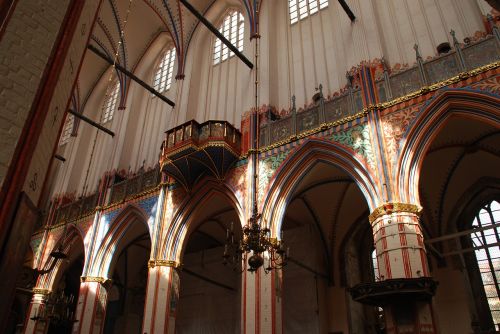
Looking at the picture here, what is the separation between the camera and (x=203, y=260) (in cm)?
1948

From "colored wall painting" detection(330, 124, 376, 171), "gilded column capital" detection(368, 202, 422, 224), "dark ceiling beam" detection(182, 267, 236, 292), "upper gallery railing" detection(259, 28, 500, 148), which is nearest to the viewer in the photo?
"gilded column capital" detection(368, 202, 422, 224)

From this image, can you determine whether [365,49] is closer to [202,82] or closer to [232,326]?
[202,82]

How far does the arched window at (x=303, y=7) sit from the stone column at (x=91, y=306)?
12.6 metres

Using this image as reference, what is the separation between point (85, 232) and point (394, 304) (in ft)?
42.9

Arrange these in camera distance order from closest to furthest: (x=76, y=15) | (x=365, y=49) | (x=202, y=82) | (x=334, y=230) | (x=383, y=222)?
(x=76, y=15) < (x=383, y=222) < (x=365, y=49) < (x=334, y=230) < (x=202, y=82)

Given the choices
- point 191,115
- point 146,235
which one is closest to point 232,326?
point 146,235

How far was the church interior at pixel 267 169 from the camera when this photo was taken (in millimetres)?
6047

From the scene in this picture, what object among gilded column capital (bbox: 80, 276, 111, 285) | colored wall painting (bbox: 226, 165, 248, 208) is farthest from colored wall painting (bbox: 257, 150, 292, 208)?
gilded column capital (bbox: 80, 276, 111, 285)

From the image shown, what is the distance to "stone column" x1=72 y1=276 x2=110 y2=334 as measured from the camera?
1535cm

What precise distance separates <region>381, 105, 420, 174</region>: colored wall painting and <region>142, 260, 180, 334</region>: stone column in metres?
7.70

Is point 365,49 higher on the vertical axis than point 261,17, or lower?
lower

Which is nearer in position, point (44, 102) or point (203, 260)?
point (44, 102)

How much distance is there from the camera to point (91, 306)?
15.6 metres

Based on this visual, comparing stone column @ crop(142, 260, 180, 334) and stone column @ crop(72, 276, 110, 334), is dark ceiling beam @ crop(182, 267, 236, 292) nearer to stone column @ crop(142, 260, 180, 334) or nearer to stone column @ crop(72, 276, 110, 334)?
stone column @ crop(72, 276, 110, 334)
